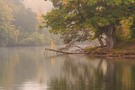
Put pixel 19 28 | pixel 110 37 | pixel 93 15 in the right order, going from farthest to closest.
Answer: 1. pixel 19 28
2. pixel 110 37
3. pixel 93 15

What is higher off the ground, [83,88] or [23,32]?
[23,32]

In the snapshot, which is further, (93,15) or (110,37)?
(110,37)

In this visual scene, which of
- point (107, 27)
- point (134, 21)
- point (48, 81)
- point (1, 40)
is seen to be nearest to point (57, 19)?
point (107, 27)

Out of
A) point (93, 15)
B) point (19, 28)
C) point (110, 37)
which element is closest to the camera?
point (93, 15)

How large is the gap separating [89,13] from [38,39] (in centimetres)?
6787

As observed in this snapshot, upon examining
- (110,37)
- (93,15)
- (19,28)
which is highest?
(19,28)

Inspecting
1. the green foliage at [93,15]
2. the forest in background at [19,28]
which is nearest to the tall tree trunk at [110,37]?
the green foliage at [93,15]

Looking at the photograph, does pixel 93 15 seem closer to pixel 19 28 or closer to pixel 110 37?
pixel 110 37

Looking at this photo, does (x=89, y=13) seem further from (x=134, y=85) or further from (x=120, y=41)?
(x=134, y=85)

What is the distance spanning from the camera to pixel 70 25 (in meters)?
52.1

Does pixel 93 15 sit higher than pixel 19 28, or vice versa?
pixel 19 28

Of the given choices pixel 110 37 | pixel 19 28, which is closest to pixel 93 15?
pixel 110 37

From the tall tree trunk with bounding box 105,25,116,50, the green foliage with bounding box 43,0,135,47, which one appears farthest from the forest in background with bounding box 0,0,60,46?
the tall tree trunk with bounding box 105,25,116,50

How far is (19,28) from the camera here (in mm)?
120375
